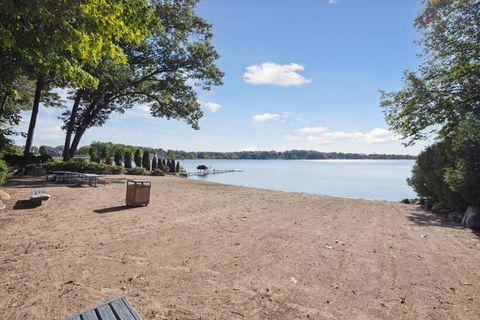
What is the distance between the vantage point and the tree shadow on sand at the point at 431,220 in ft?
27.8

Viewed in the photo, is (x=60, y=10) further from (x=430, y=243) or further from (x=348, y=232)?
(x=430, y=243)

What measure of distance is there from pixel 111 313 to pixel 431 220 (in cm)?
1038

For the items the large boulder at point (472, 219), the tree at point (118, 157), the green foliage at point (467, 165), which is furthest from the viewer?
the tree at point (118, 157)

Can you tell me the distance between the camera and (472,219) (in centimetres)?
805

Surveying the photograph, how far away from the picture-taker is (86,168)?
68.0 feet

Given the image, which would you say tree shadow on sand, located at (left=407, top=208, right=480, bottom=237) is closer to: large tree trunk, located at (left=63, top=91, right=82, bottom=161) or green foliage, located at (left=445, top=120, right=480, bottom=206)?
green foliage, located at (left=445, top=120, right=480, bottom=206)

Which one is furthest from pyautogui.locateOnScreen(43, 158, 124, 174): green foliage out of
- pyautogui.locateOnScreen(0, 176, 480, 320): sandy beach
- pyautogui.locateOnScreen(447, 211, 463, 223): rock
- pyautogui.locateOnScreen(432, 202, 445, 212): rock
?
pyautogui.locateOnScreen(447, 211, 463, 223): rock

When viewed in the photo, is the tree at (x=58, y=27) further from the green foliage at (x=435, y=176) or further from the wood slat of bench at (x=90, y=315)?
the green foliage at (x=435, y=176)

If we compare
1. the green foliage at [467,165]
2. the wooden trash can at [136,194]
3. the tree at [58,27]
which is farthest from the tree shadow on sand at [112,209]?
the green foliage at [467,165]

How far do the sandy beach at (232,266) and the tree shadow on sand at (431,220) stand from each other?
29 cm

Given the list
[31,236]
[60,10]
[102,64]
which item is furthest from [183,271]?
[102,64]

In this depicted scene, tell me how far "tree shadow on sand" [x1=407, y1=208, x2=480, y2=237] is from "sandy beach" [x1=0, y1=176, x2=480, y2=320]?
29cm

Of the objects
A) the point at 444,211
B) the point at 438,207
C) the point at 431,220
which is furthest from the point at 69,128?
the point at 444,211

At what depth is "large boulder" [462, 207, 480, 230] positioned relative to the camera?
791 cm
